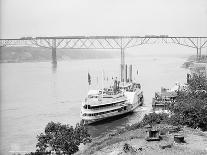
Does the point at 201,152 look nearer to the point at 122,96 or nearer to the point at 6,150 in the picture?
the point at 6,150

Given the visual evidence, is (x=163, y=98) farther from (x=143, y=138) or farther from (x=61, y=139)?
(x=143, y=138)

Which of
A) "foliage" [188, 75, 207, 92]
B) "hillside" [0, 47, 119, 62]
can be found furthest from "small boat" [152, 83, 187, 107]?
"hillside" [0, 47, 119, 62]

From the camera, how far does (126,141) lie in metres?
13.9

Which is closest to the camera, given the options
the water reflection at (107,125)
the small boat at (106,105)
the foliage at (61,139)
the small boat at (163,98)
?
the foliage at (61,139)

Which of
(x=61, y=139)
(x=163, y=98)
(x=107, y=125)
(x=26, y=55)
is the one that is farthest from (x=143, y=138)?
(x=26, y=55)

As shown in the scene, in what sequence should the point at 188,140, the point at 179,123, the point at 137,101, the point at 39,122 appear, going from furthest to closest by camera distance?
the point at 137,101 < the point at 39,122 < the point at 179,123 < the point at 188,140

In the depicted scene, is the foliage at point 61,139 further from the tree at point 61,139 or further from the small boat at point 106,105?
the small boat at point 106,105

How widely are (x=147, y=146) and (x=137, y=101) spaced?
23.7 metres

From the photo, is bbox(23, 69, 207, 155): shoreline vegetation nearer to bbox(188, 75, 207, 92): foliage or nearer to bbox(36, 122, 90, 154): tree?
bbox(36, 122, 90, 154): tree

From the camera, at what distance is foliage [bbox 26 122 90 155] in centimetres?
1628

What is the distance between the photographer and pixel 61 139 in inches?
641

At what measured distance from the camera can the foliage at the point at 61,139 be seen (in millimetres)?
16281

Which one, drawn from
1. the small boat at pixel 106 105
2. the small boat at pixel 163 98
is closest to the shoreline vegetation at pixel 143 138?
the small boat at pixel 106 105

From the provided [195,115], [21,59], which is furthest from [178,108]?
[21,59]
